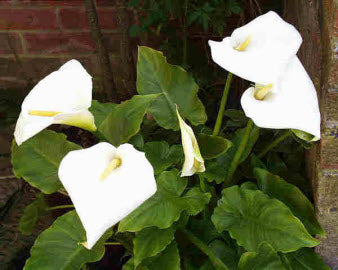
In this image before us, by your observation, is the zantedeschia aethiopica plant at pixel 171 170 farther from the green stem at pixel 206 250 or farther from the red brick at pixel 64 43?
the red brick at pixel 64 43

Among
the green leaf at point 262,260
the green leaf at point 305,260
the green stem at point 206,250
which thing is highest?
the green leaf at point 262,260

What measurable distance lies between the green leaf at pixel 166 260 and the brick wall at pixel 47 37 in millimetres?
967

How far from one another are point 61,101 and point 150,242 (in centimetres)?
33

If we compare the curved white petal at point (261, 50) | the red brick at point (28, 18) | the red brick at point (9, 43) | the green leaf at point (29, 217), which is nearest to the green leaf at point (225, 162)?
the curved white petal at point (261, 50)

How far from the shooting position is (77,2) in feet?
4.95

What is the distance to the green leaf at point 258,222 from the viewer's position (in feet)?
2.42

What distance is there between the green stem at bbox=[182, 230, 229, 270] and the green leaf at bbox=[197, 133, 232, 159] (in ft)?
0.59

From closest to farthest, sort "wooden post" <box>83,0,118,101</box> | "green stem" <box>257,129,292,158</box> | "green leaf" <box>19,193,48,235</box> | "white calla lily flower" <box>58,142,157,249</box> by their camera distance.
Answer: "white calla lily flower" <box>58,142,157,249</box>, "green stem" <box>257,129,292,158</box>, "green leaf" <box>19,193,48,235</box>, "wooden post" <box>83,0,118,101</box>

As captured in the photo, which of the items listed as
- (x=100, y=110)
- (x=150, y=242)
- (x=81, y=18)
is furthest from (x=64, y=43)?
(x=150, y=242)

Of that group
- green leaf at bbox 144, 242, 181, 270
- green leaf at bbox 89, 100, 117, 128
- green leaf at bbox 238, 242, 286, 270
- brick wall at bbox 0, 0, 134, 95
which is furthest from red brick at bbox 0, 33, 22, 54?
green leaf at bbox 238, 242, 286, 270

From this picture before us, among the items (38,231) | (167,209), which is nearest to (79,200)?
(167,209)

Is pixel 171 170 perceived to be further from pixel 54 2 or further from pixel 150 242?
pixel 54 2

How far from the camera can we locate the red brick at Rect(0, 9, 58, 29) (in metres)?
1.55

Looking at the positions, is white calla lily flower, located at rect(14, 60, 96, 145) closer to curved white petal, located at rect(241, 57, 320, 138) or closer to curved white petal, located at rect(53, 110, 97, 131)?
curved white petal, located at rect(53, 110, 97, 131)
